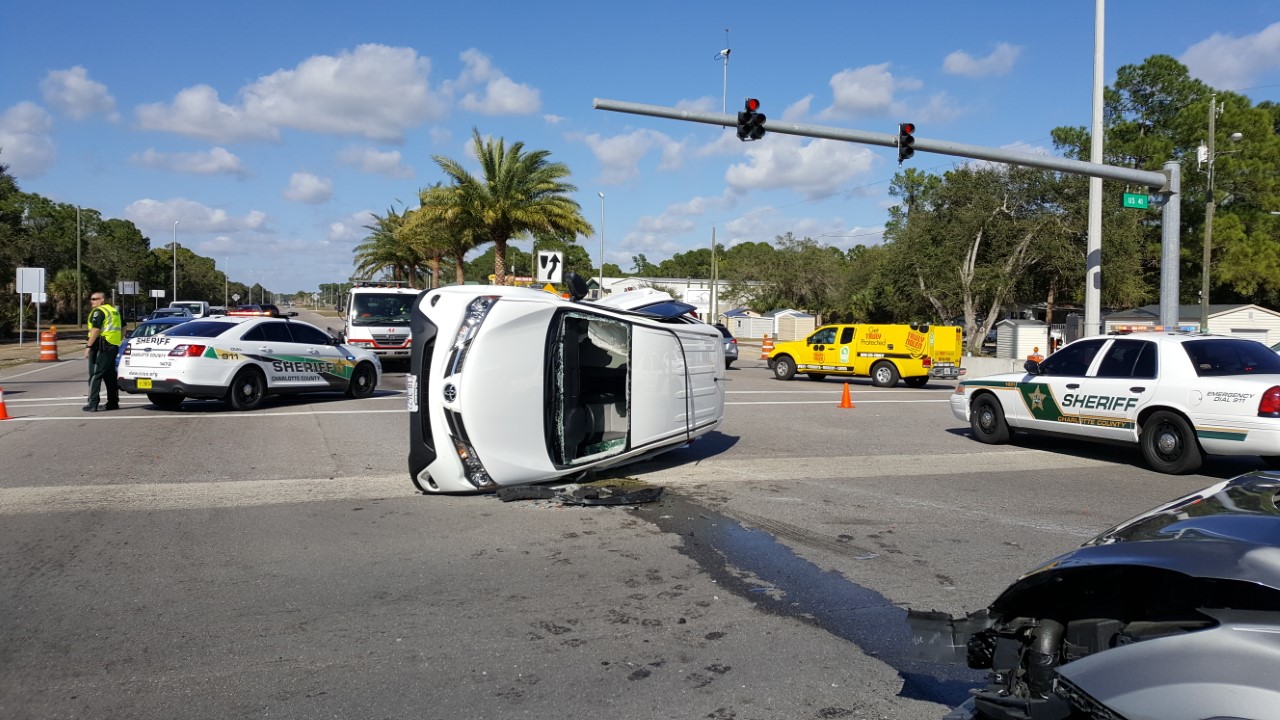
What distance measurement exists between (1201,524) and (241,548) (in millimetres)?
6172

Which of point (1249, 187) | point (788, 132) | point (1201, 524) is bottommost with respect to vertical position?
point (1201, 524)

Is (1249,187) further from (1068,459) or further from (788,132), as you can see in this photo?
(1068,459)

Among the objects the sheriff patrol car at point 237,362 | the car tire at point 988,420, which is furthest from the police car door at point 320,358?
the car tire at point 988,420

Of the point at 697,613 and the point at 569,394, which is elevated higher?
the point at 569,394

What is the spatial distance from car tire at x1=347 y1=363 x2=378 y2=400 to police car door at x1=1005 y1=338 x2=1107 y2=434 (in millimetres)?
12162

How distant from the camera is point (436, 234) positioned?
127ft

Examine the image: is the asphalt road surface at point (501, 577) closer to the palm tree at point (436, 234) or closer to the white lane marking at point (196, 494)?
the white lane marking at point (196, 494)

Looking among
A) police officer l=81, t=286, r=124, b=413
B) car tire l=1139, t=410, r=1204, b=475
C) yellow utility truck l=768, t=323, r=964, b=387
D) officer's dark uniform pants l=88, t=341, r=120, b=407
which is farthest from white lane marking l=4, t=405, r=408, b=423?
yellow utility truck l=768, t=323, r=964, b=387

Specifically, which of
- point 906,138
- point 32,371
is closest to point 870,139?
point 906,138

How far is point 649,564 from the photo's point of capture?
6418mm

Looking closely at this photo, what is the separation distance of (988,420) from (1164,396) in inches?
113

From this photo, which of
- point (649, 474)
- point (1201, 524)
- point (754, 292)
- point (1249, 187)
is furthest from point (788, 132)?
point (754, 292)

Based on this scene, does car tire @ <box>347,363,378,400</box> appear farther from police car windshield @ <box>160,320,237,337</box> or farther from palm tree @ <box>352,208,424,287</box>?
palm tree @ <box>352,208,424,287</box>

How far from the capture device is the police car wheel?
2500 cm
